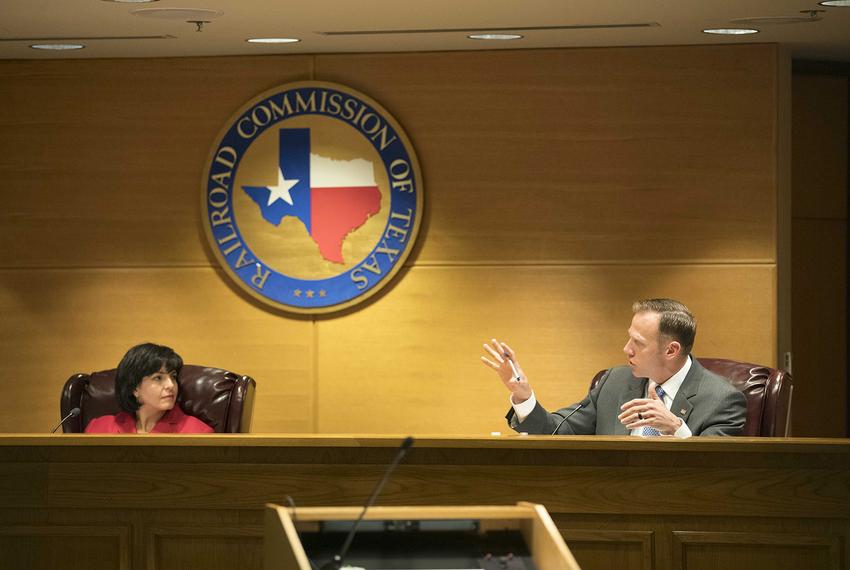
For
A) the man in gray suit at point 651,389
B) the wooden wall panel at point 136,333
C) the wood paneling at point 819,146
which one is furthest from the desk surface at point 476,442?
the wood paneling at point 819,146

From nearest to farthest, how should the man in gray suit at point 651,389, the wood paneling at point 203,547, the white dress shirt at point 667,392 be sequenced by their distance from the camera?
the wood paneling at point 203,547, the man in gray suit at point 651,389, the white dress shirt at point 667,392

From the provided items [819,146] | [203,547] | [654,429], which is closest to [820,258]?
[819,146]

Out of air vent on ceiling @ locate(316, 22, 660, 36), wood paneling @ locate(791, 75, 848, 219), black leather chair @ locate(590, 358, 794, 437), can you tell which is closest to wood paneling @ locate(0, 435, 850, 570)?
black leather chair @ locate(590, 358, 794, 437)

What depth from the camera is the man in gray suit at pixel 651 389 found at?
4316 millimetres

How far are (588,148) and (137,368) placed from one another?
7.84 feet

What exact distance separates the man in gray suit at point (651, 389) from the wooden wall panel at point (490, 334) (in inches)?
45.7

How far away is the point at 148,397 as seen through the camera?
4.75 meters

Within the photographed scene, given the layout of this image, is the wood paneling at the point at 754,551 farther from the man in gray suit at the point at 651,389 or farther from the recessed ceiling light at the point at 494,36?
the recessed ceiling light at the point at 494,36

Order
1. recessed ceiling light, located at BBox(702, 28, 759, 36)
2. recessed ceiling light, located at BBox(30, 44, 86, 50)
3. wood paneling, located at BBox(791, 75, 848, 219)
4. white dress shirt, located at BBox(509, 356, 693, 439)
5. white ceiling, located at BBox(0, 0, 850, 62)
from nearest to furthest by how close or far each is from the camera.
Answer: white dress shirt, located at BBox(509, 356, 693, 439), white ceiling, located at BBox(0, 0, 850, 62), recessed ceiling light, located at BBox(702, 28, 759, 36), recessed ceiling light, located at BBox(30, 44, 86, 50), wood paneling, located at BBox(791, 75, 848, 219)

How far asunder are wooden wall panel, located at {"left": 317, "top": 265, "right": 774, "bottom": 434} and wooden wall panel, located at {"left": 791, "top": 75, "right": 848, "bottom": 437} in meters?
1.23

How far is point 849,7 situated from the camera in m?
5.05

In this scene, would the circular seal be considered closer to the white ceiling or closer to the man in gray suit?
the white ceiling

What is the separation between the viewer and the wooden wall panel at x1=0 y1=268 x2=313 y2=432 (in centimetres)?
612

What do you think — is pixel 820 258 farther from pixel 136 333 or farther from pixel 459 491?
pixel 459 491
